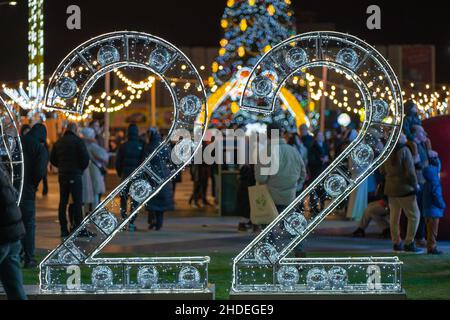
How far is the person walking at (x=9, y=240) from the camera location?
8.61 m

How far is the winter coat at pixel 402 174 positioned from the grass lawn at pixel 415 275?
915 millimetres

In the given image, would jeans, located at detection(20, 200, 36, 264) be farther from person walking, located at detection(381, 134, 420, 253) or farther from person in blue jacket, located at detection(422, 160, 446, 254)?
person in blue jacket, located at detection(422, 160, 446, 254)

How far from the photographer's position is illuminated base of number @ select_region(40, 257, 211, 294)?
10312 millimetres

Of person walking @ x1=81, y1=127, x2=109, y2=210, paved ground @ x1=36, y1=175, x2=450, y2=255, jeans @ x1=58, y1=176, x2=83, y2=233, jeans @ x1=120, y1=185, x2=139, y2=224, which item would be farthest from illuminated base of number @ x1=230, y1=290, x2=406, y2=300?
person walking @ x1=81, y1=127, x2=109, y2=210

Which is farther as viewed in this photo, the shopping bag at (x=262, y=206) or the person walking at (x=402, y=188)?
the person walking at (x=402, y=188)

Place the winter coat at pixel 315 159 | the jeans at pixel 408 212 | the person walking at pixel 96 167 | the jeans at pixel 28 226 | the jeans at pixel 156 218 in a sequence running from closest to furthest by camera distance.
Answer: the jeans at pixel 28 226, the jeans at pixel 408 212, the jeans at pixel 156 218, the person walking at pixel 96 167, the winter coat at pixel 315 159

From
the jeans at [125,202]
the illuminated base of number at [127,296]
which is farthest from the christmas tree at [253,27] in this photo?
the illuminated base of number at [127,296]

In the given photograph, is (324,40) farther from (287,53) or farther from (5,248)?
(5,248)

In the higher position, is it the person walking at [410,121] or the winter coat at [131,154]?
the person walking at [410,121]

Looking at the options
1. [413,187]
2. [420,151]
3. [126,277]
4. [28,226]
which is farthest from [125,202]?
[420,151]

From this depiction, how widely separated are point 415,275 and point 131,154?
7.20 m

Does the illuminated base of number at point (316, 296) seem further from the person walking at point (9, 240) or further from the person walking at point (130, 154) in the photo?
the person walking at point (130, 154)

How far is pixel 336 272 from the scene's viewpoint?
34.0ft

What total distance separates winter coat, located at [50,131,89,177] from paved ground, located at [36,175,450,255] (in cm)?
112
